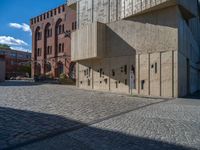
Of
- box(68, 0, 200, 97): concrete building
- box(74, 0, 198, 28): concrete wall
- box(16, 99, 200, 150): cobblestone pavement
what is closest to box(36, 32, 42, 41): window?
box(74, 0, 198, 28): concrete wall

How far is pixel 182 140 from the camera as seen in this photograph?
214 inches

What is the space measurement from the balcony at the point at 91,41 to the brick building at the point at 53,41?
19.0 metres

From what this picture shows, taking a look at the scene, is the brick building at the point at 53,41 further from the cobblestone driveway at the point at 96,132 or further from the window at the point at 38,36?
the cobblestone driveway at the point at 96,132

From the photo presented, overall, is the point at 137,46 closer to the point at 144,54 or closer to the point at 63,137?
the point at 144,54

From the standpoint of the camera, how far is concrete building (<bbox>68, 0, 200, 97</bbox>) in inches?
650

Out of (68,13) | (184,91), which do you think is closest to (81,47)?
(184,91)

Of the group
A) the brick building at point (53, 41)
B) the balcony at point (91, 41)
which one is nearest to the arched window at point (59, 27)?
the brick building at point (53, 41)

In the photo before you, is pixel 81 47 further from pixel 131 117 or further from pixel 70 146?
pixel 70 146

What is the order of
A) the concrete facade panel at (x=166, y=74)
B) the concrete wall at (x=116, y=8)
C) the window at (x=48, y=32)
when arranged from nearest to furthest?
the concrete facade panel at (x=166, y=74) < the concrete wall at (x=116, y=8) < the window at (x=48, y=32)

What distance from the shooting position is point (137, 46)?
18594 mm

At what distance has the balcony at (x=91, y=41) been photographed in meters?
20.5

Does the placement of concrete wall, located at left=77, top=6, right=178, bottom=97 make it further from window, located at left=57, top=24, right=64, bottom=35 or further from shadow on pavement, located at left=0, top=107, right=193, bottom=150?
window, located at left=57, top=24, right=64, bottom=35

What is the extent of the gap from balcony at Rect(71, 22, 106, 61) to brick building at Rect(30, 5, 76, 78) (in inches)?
748

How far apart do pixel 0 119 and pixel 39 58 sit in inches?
1768
